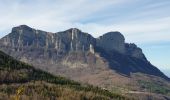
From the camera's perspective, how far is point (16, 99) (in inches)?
874

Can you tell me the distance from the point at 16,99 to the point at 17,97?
0.24 meters

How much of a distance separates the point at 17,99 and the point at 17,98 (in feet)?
0.28

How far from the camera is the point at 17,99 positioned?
22094mm

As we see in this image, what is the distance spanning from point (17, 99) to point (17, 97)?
0.45 ft

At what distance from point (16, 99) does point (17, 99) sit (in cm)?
13

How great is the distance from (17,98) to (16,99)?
0.20m

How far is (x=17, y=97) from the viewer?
22016mm
